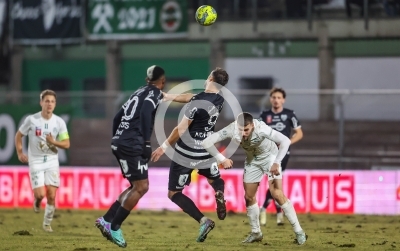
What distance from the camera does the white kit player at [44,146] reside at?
48.4ft

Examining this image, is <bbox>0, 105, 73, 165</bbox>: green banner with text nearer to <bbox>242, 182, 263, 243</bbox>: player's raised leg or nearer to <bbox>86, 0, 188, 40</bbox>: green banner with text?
<bbox>86, 0, 188, 40</bbox>: green banner with text

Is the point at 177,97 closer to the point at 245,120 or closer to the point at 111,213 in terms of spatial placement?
the point at 245,120

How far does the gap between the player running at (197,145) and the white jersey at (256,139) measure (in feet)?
1.52

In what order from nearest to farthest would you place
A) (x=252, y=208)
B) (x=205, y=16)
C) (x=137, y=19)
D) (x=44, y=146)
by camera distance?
(x=252, y=208), (x=205, y=16), (x=44, y=146), (x=137, y=19)

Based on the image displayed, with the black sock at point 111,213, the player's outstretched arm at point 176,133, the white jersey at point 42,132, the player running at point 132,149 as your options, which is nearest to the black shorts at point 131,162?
the player running at point 132,149

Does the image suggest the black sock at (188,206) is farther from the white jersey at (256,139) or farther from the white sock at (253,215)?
the white jersey at (256,139)

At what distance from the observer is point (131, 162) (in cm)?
1141

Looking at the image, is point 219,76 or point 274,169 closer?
point 274,169

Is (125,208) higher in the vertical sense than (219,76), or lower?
lower

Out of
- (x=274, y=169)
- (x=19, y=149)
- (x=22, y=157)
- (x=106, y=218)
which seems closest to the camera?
(x=274, y=169)

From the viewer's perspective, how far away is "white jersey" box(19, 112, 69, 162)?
14961mm

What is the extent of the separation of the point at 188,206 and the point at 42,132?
4.06m

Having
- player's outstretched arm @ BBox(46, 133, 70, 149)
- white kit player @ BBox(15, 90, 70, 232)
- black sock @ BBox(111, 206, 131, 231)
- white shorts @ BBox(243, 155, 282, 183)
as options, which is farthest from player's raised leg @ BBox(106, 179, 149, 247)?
white kit player @ BBox(15, 90, 70, 232)

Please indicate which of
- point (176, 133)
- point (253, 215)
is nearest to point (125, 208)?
point (176, 133)
